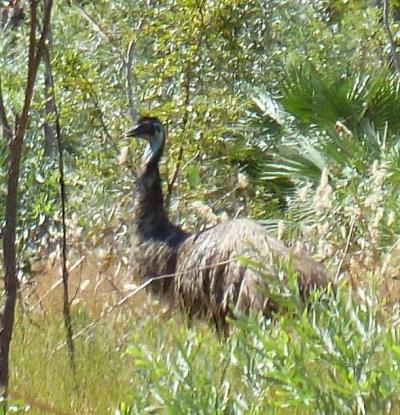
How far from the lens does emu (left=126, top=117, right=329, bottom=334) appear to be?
6051 mm

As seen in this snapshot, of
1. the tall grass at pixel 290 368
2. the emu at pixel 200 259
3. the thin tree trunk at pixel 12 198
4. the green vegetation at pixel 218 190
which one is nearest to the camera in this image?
the tall grass at pixel 290 368

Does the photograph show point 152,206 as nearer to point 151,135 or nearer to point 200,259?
point 151,135

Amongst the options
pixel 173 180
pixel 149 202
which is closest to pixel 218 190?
pixel 173 180

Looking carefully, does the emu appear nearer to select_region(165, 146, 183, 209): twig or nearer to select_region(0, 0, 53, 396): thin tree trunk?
select_region(165, 146, 183, 209): twig

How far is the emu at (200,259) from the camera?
6051 millimetres

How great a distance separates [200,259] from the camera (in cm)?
661

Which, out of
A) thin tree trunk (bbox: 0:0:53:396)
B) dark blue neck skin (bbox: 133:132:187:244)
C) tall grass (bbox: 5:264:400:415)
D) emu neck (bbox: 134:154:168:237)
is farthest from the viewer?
emu neck (bbox: 134:154:168:237)

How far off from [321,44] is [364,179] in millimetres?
4213

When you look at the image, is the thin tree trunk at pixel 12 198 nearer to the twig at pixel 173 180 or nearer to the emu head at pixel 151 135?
the emu head at pixel 151 135

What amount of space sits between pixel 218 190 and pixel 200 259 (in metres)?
2.14

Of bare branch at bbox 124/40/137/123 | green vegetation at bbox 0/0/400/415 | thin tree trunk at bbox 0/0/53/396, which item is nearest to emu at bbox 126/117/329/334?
green vegetation at bbox 0/0/400/415

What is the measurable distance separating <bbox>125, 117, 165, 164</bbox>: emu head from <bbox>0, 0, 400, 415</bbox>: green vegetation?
39 centimetres

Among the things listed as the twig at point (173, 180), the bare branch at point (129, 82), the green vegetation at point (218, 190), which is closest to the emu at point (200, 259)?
the green vegetation at point (218, 190)

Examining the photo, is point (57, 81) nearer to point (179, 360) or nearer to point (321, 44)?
point (321, 44)
